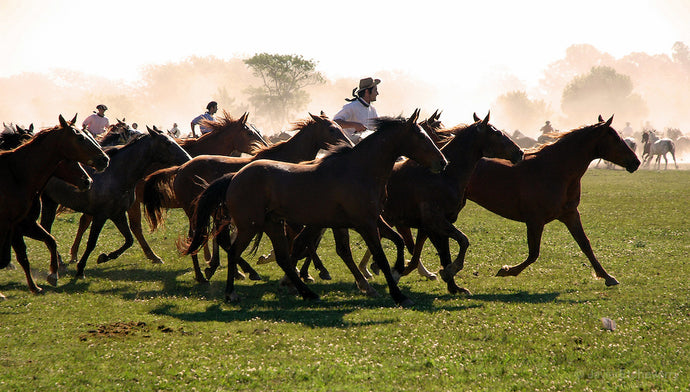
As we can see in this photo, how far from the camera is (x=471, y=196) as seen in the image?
13.8 metres

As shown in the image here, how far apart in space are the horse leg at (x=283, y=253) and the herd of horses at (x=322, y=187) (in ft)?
0.08

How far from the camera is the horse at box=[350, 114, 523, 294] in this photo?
1196cm

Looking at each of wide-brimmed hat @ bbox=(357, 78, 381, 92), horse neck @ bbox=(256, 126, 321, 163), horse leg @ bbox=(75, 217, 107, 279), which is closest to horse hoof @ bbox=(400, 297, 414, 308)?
horse neck @ bbox=(256, 126, 321, 163)

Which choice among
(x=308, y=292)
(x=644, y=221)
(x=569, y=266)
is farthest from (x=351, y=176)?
(x=644, y=221)

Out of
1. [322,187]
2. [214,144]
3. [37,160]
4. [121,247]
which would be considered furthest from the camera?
[214,144]

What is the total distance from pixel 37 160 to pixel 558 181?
351 inches

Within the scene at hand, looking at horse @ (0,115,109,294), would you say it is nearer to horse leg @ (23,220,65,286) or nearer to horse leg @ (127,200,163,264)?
horse leg @ (23,220,65,286)

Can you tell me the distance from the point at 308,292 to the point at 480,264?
16.0ft

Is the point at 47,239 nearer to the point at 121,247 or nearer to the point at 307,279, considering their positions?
the point at 121,247

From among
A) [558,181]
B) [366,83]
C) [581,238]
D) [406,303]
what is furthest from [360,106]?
[406,303]

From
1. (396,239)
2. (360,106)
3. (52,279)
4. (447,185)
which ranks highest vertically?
(360,106)

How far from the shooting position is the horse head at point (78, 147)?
443 inches

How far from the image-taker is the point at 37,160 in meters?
11.2

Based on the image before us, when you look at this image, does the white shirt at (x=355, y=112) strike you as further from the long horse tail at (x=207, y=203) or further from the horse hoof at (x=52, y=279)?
the horse hoof at (x=52, y=279)
